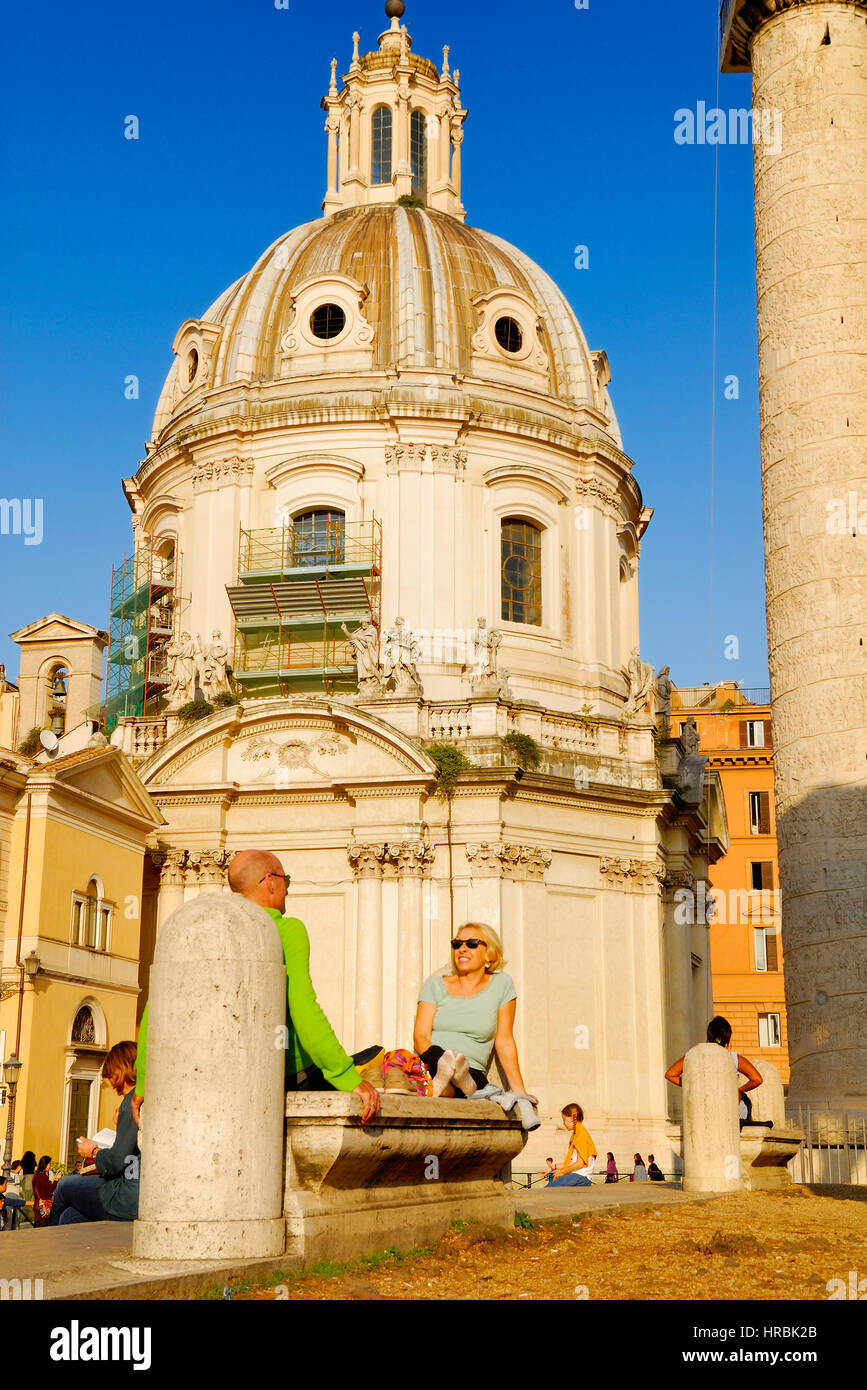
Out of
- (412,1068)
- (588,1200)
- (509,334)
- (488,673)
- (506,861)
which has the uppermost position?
(509,334)

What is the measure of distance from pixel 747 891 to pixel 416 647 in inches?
1096

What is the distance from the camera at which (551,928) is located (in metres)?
34.8

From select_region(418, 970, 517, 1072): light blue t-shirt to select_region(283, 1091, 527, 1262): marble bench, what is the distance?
80 centimetres

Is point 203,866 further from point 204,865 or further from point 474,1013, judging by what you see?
point 474,1013

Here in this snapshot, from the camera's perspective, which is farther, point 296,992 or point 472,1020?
point 472,1020

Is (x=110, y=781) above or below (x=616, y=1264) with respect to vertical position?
above

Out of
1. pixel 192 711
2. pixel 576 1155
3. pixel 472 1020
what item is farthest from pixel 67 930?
pixel 472 1020

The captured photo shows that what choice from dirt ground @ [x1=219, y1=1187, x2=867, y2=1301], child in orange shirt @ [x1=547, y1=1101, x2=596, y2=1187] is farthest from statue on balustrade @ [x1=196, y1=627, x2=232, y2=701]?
dirt ground @ [x1=219, y1=1187, x2=867, y2=1301]

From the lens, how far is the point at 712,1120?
16094mm

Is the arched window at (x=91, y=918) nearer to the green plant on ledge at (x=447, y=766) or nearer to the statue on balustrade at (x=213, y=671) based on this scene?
the statue on balustrade at (x=213, y=671)

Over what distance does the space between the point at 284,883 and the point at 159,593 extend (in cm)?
3560

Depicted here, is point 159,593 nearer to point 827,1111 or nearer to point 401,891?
point 401,891

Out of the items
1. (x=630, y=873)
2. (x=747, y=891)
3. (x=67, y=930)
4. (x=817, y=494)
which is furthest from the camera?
(x=747, y=891)
